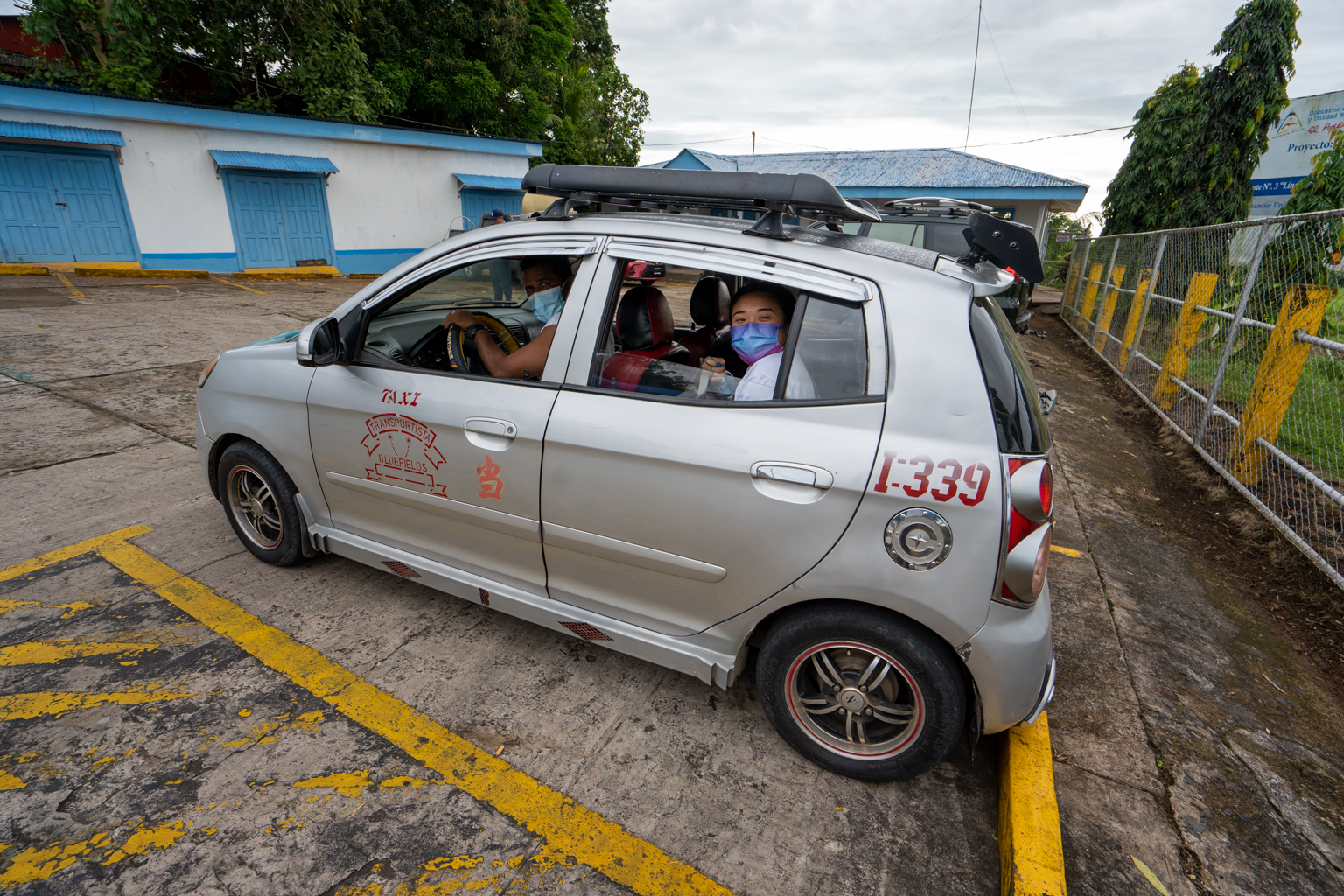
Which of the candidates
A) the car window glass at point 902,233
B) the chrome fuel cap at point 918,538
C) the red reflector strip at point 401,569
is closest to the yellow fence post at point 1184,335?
the car window glass at point 902,233

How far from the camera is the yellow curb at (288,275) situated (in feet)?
51.3

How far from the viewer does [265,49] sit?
56.0 ft

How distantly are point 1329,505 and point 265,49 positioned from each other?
878 inches

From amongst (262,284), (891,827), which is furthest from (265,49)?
(891,827)

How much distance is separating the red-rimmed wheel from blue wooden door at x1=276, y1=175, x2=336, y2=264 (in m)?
18.5

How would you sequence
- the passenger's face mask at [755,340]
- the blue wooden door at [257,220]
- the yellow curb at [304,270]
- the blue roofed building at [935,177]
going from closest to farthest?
the passenger's face mask at [755,340] → the blue wooden door at [257,220] → the yellow curb at [304,270] → the blue roofed building at [935,177]

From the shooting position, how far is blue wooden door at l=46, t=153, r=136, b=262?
13.2 meters

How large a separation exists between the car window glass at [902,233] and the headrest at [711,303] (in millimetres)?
5491

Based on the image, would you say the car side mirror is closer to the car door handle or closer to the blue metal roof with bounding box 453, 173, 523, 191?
the car door handle

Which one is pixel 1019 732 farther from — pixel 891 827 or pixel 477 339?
pixel 477 339

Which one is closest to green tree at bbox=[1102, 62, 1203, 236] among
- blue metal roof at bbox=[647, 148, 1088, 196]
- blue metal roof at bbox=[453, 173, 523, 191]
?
blue metal roof at bbox=[647, 148, 1088, 196]

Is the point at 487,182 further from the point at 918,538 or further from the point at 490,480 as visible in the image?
the point at 918,538

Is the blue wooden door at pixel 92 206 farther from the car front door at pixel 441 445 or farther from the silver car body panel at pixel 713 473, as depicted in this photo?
the car front door at pixel 441 445

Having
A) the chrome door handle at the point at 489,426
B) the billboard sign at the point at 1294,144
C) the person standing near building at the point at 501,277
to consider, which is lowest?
the chrome door handle at the point at 489,426
